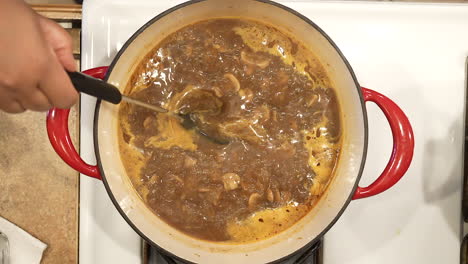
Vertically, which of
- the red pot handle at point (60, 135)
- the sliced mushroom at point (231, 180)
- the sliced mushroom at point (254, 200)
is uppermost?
the red pot handle at point (60, 135)

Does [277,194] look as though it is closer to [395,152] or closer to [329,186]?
[329,186]

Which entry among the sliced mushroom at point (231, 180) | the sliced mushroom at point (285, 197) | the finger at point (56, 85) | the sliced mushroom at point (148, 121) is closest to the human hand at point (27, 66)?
the finger at point (56, 85)

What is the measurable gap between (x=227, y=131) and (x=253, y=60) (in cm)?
15

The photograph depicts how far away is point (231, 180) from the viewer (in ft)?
3.01

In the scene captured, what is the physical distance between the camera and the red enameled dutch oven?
84 centimetres

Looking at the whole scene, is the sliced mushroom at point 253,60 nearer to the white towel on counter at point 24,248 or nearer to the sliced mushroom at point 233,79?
the sliced mushroom at point 233,79

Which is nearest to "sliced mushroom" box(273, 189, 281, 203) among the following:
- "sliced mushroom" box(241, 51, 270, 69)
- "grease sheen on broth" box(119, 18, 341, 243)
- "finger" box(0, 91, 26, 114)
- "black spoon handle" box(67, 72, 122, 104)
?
"grease sheen on broth" box(119, 18, 341, 243)

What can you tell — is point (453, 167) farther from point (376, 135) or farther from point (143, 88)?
point (143, 88)

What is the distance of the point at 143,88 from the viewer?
3.00 ft

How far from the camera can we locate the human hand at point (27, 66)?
598 millimetres

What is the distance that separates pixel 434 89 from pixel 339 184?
13.7 inches

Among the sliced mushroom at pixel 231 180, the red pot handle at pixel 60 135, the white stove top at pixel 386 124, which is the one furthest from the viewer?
the white stove top at pixel 386 124

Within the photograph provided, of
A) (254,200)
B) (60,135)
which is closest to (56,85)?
(60,135)

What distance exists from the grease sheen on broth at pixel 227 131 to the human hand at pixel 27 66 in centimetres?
26
